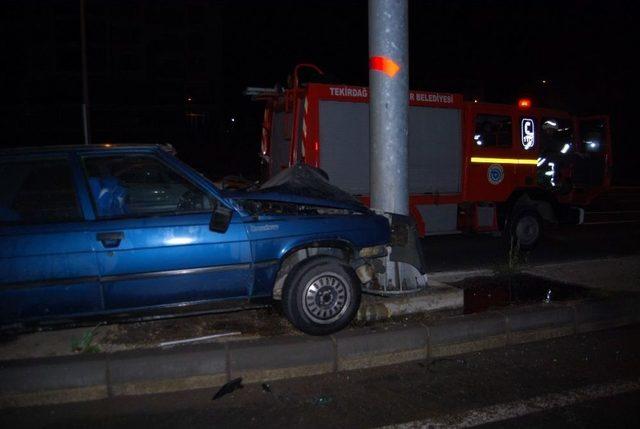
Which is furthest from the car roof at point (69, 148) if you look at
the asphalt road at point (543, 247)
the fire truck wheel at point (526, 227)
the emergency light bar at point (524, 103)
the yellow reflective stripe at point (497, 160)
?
the emergency light bar at point (524, 103)

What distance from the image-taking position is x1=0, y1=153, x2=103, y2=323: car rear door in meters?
4.16

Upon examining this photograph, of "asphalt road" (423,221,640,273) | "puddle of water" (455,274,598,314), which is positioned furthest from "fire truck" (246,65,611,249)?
"puddle of water" (455,274,598,314)

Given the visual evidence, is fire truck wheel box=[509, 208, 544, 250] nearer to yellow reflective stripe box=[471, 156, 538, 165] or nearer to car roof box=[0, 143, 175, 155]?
yellow reflective stripe box=[471, 156, 538, 165]

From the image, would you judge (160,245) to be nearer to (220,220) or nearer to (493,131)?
(220,220)

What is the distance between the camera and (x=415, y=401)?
13.0 ft

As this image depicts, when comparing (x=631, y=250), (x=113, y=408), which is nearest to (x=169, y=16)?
(x=631, y=250)

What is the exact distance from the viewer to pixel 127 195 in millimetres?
4828

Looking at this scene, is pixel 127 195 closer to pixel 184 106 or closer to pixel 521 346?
pixel 521 346

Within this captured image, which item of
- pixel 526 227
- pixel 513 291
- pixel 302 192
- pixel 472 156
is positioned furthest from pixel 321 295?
pixel 526 227

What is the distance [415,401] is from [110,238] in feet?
8.62

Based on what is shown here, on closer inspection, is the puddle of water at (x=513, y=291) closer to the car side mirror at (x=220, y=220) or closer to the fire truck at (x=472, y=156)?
the fire truck at (x=472, y=156)

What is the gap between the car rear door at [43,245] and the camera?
4.16m

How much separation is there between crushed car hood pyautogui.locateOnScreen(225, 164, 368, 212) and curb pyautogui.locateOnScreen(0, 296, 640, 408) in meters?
1.18

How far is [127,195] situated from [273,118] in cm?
505
